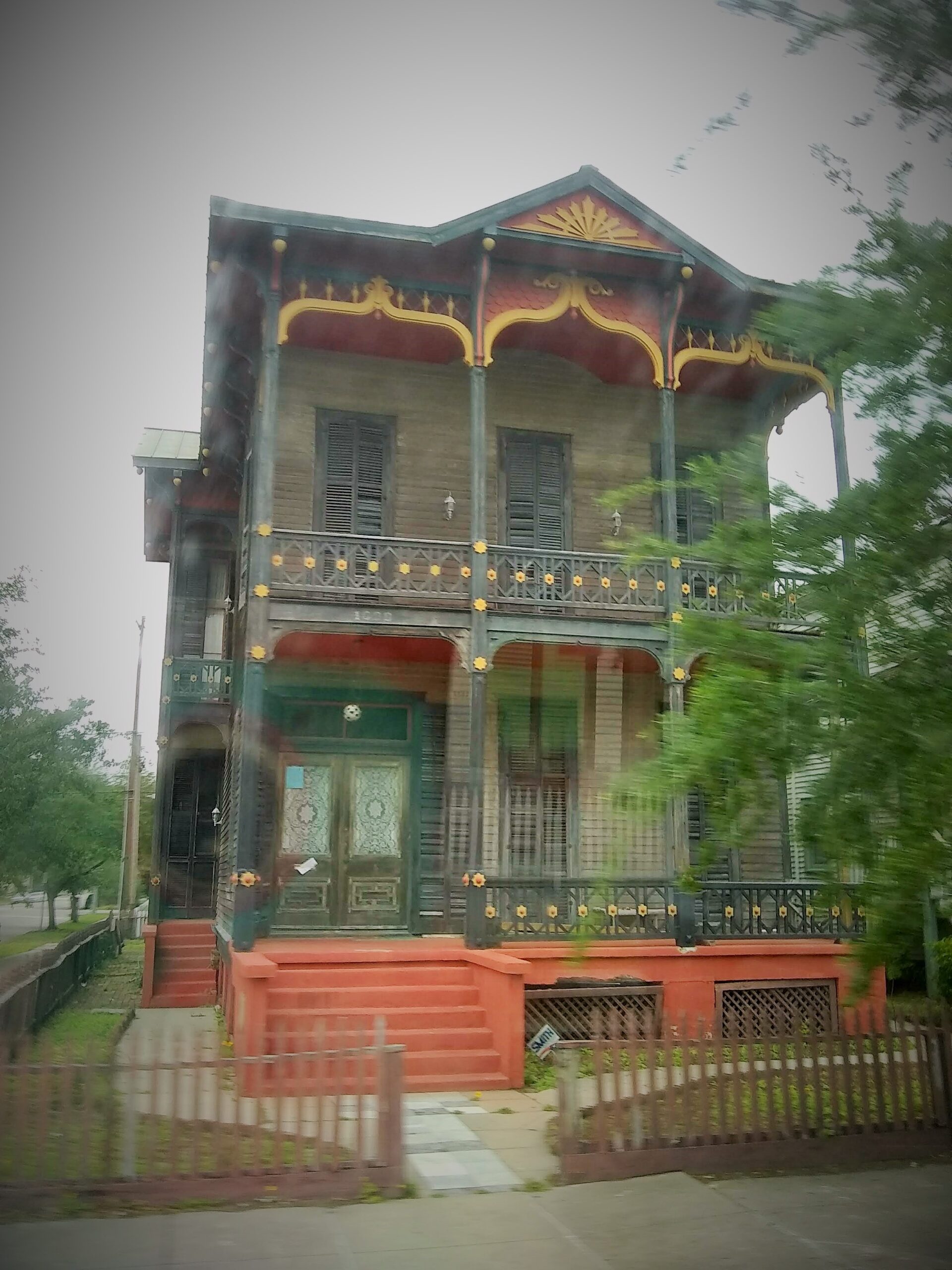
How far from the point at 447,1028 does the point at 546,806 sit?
4749mm

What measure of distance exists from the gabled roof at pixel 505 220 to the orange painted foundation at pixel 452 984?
7532 mm

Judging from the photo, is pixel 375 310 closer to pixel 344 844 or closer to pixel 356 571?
pixel 356 571

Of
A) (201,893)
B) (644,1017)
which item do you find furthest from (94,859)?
(644,1017)

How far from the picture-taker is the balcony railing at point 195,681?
1823 centimetres

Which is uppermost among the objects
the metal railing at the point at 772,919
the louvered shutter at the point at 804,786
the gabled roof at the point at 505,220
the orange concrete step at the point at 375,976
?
the gabled roof at the point at 505,220

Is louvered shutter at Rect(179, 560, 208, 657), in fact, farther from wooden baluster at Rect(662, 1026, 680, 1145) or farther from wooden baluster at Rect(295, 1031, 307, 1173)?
wooden baluster at Rect(662, 1026, 680, 1145)

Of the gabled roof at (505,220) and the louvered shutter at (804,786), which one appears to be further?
the gabled roof at (505,220)

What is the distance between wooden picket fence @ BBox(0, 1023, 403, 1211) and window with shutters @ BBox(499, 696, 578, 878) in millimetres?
8047

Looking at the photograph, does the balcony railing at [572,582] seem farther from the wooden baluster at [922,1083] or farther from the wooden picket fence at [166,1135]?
the wooden picket fence at [166,1135]

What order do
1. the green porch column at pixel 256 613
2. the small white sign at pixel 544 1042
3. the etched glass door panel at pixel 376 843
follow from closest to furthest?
the small white sign at pixel 544 1042, the green porch column at pixel 256 613, the etched glass door panel at pixel 376 843

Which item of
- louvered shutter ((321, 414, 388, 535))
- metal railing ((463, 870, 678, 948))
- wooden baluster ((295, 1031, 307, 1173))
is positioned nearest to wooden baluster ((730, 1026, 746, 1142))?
wooden baluster ((295, 1031, 307, 1173))

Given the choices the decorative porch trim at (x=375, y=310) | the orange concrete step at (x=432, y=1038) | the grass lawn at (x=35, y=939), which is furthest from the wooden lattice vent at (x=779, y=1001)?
the grass lawn at (x=35, y=939)

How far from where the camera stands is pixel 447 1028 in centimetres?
1055

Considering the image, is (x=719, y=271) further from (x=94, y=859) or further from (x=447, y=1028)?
(x=94, y=859)
